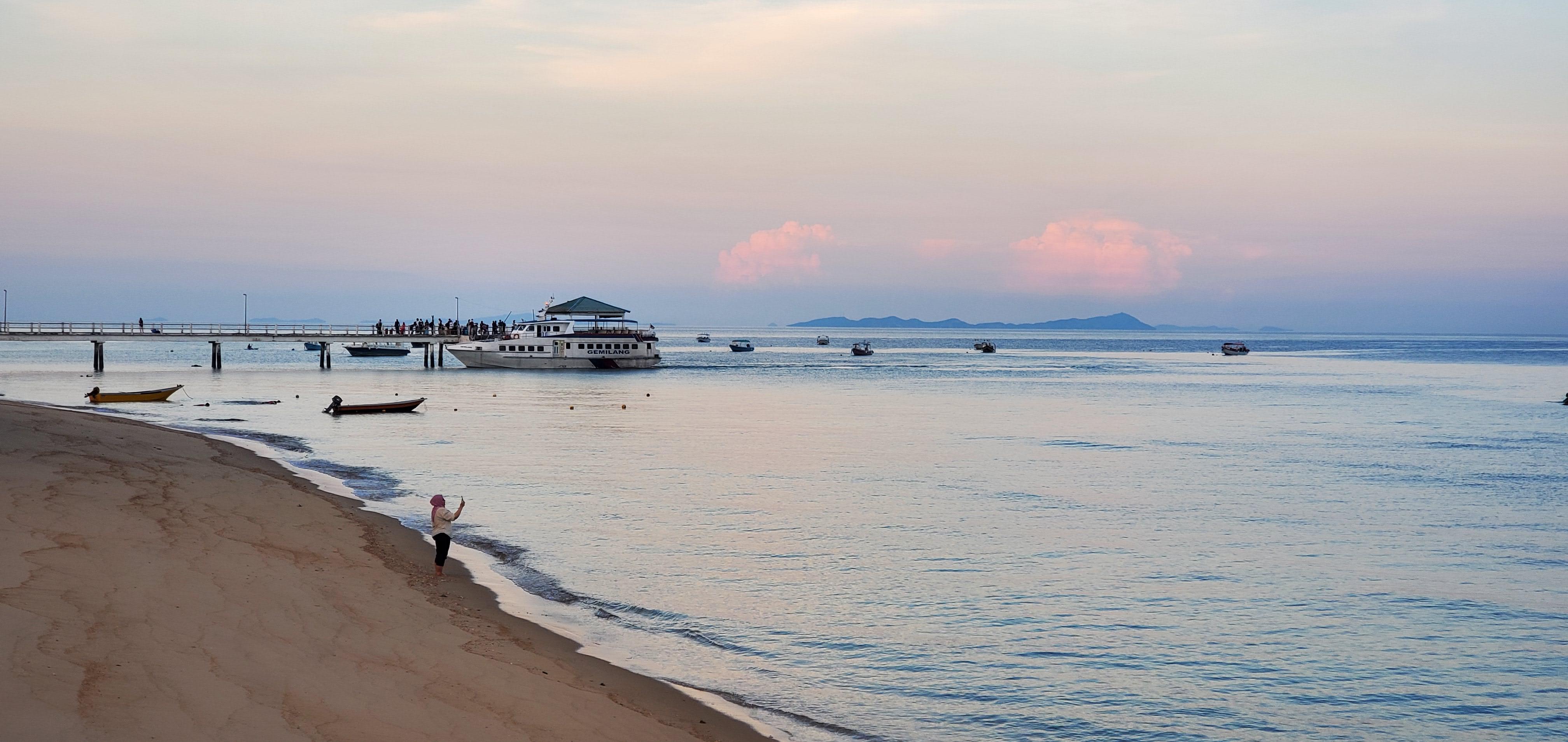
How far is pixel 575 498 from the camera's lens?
27453 millimetres

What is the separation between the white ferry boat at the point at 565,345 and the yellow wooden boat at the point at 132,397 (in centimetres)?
3885

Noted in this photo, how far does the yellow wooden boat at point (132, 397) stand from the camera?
52844 millimetres

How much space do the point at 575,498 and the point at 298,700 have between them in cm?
1754

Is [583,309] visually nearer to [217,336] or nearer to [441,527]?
[217,336]

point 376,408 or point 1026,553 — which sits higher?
point 376,408

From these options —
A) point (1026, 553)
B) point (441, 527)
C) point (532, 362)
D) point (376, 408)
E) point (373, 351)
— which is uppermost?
point (373, 351)

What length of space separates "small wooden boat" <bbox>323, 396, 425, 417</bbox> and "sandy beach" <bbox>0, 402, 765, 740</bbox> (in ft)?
102

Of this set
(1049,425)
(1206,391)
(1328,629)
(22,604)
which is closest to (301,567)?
(22,604)

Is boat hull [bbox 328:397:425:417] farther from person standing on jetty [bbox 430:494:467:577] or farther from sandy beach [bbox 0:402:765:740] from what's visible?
person standing on jetty [bbox 430:494:467:577]

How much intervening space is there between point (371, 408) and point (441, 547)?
3775 cm

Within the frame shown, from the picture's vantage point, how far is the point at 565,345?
95.1 m

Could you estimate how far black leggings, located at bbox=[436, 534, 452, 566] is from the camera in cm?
1688

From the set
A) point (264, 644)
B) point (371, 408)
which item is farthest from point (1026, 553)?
point (371, 408)

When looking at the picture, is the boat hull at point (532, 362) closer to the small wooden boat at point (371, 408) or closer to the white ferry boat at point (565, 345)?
the white ferry boat at point (565, 345)
